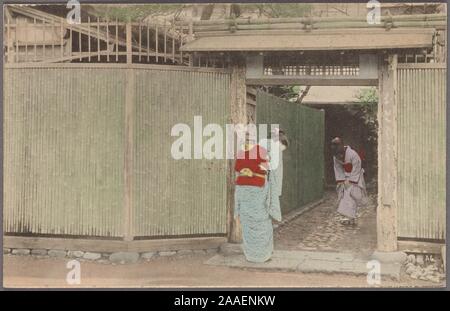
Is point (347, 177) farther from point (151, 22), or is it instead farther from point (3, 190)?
point (3, 190)

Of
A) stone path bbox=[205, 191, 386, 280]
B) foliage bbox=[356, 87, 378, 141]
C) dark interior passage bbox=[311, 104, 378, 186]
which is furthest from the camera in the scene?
dark interior passage bbox=[311, 104, 378, 186]

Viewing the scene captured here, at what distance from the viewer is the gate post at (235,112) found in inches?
358

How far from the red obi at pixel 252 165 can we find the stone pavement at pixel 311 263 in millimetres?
1190

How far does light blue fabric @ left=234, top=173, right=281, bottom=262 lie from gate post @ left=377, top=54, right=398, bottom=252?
1.62m

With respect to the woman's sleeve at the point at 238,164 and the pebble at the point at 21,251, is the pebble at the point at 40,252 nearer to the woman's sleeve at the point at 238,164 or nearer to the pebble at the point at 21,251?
the pebble at the point at 21,251

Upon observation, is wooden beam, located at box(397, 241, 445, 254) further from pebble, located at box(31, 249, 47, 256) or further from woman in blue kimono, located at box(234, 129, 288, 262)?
pebble, located at box(31, 249, 47, 256)

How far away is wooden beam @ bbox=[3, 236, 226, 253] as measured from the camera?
8.73 metres

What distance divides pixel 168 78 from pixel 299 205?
6204mm

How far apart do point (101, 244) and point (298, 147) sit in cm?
632

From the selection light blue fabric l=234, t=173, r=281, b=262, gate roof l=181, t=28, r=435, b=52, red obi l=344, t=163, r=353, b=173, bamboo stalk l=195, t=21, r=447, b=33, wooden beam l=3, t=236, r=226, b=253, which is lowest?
wooden beam l=3, t=236, r=226, b=253

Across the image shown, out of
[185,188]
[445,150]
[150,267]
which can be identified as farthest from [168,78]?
[445,150]

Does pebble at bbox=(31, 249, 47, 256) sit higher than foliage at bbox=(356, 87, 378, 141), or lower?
lower

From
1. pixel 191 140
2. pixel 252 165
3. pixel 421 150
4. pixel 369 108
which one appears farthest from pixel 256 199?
pixel 369 108

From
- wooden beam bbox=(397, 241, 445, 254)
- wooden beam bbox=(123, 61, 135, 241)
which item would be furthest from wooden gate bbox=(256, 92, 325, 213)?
wooden beam bbox=(397, 241, 445, 254)
